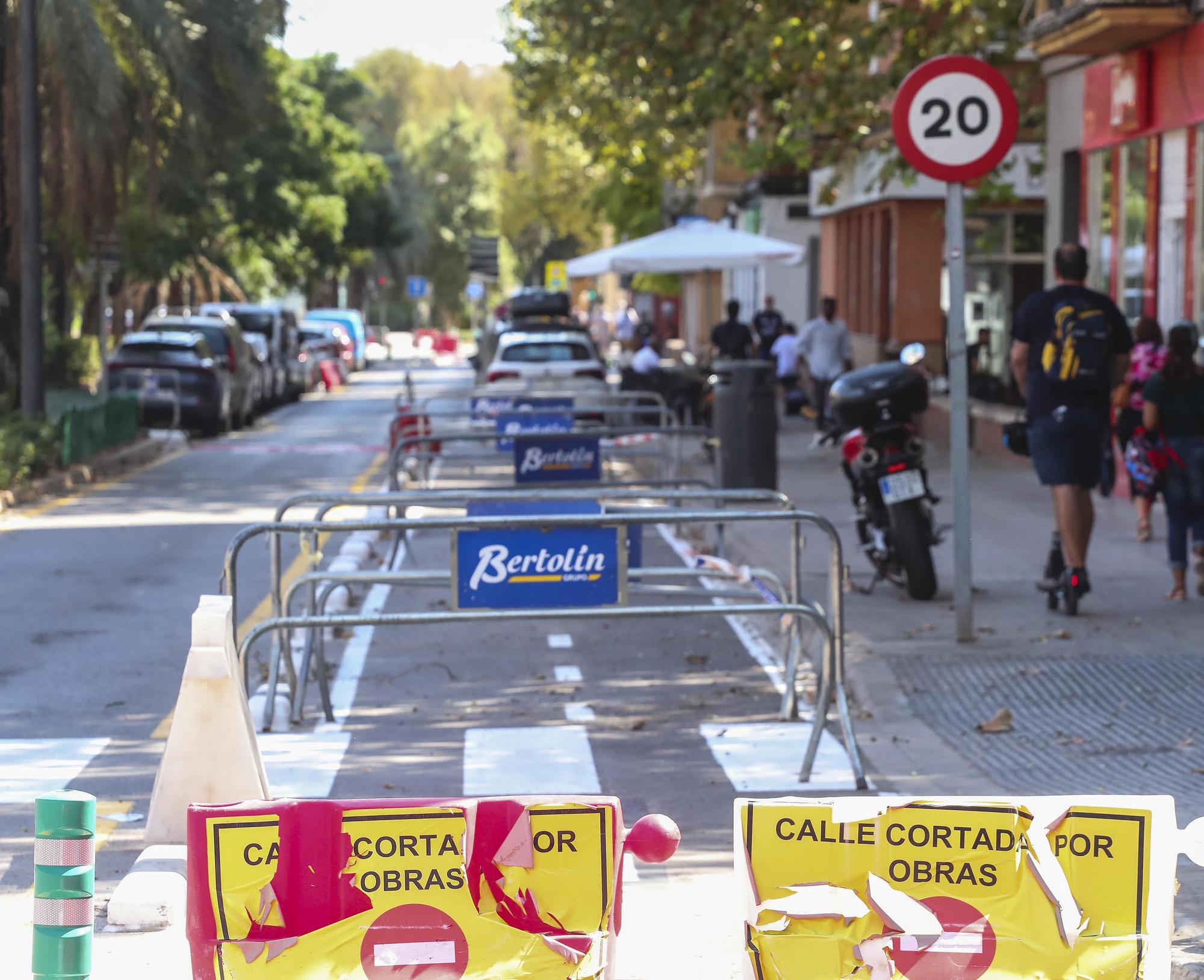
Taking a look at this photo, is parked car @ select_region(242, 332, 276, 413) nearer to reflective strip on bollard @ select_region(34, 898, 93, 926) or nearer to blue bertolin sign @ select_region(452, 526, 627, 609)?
blue bertolin sign @ select_region(452, 526, 627, 609)

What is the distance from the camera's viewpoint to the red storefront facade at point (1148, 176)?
15.4m

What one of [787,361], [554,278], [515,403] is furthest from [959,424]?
[554,278]

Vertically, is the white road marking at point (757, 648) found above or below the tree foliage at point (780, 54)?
below

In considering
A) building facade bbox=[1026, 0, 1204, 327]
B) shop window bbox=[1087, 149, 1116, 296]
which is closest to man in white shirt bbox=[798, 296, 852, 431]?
building facade bbox=[1026, 0, 1204, 327]

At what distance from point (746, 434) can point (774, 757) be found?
28.3 feet

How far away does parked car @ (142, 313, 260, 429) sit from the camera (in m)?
30.0

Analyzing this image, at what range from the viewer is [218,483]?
20547 millimetres

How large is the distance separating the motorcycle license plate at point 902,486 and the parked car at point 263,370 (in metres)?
24.3

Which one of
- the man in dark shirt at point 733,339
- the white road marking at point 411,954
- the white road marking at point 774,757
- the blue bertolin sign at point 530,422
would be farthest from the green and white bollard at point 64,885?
the man in dark shirt at point 733,339


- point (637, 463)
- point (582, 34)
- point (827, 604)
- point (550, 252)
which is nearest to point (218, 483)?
point (637, 463)

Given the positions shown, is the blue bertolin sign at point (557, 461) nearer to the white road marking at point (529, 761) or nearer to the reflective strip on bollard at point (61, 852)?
the white road marking at point (529, 761)

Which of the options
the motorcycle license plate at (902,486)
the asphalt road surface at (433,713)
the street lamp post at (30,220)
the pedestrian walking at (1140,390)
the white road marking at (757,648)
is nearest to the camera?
the asphalt road surface at (433,713)

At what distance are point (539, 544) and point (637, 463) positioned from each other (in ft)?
48.1

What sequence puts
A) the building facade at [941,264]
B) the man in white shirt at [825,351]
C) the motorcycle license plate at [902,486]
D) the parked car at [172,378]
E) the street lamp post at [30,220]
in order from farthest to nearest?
the parked car at [172,378] → the building facade at [941,264] → the man in white shirt at [825,351] → the street lamp post at [30,220] → the motorcycle license plate at [902,486]
